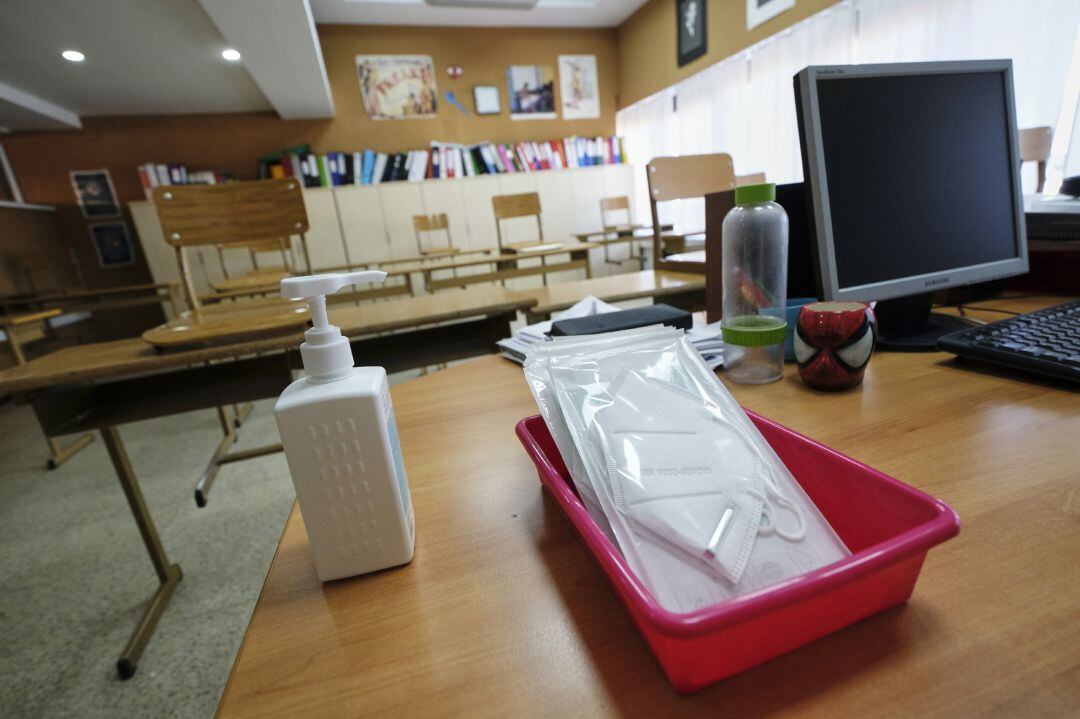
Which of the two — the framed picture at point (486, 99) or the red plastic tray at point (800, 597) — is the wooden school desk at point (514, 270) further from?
the red plastic tray at point (800, 597)

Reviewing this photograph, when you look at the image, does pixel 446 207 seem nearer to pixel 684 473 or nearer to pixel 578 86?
pixel 578 86

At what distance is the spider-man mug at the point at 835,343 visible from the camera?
54 centimetres

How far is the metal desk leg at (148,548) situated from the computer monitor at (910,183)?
1.58 m

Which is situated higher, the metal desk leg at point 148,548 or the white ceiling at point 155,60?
the white ceiling at point 155,60

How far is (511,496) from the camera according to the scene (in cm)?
42

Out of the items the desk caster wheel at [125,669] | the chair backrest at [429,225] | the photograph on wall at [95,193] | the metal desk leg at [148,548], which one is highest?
the photograph on wall at [95,193]

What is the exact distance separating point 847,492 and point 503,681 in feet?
0.79

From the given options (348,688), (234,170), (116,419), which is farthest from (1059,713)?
(234,170)

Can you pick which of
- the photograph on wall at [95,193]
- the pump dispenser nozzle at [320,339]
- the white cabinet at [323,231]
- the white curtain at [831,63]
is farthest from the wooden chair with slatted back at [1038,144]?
the photograph on wall at [95,193]

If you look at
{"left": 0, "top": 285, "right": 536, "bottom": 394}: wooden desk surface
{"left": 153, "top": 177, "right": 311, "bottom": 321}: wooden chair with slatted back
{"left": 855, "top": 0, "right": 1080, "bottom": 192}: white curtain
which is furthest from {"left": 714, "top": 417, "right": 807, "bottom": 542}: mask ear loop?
{"left": 855, "top": 0, "right": 1080, "bottom": 192}: white curtain

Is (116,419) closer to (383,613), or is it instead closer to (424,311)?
(424,311)

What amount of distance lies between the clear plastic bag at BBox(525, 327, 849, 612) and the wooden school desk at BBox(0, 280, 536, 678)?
2.96 ft

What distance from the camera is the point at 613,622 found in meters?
0.27

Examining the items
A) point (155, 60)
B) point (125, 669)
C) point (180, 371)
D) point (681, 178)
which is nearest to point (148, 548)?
point (125, 669)
